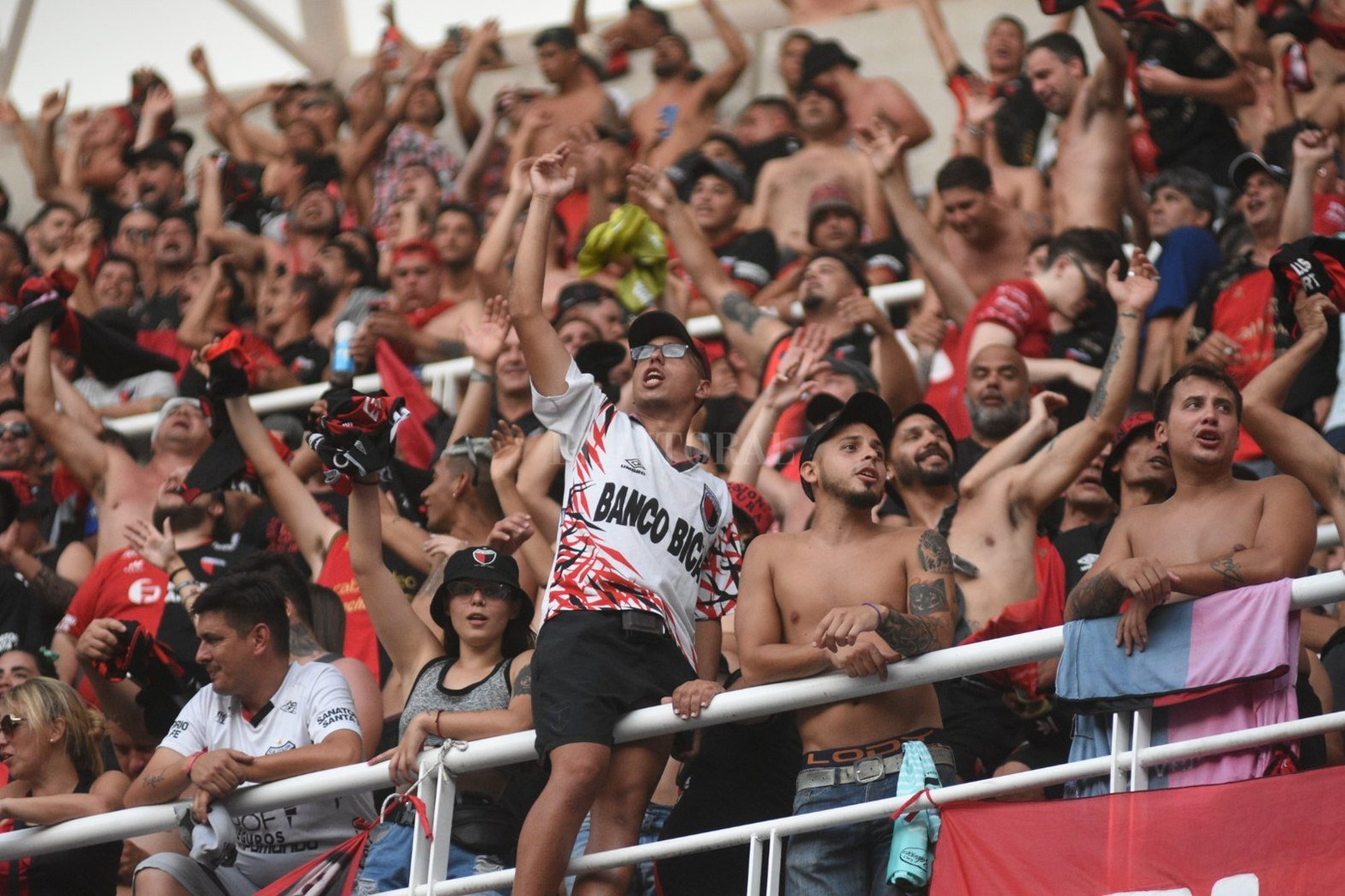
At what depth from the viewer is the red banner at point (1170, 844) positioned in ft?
16.6

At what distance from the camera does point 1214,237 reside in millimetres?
10078

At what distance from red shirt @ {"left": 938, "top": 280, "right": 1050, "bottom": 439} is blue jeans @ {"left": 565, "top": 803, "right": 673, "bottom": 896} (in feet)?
10.7

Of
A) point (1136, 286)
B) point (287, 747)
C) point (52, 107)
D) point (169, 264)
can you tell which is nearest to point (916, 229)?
point (1136, 286)

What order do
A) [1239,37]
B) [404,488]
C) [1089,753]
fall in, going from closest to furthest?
[1089,753] → [404,488] → [1239,37]

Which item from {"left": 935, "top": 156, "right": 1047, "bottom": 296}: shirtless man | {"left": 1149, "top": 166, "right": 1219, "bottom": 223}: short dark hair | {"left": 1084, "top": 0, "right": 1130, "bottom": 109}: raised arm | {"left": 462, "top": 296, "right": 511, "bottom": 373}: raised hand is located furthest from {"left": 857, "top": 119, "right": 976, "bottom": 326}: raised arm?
{"left": 462, "top": 296, "right": 511, "bottom": 373}: raised hand

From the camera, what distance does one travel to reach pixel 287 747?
6.63 metres

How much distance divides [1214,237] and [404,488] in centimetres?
415

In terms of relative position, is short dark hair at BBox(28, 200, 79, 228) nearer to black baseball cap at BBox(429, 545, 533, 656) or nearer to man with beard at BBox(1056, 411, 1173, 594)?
black baseball cap at BBox(429, 545, 533, 656)

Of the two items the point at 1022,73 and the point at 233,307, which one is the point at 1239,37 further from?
the point at 233,307

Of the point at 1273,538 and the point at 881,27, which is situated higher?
the point at 881,27

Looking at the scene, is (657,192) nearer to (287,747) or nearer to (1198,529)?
(287,747)

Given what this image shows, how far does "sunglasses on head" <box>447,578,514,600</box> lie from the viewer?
6.64m

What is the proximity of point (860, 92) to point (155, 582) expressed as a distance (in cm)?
646

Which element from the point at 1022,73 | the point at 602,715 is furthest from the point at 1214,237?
the point at 602,715
